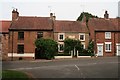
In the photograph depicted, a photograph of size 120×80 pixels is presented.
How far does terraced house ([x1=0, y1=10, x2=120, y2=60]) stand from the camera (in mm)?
49656

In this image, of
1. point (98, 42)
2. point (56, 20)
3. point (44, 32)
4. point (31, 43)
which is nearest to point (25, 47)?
point (31, 43)

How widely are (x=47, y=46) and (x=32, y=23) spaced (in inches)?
308

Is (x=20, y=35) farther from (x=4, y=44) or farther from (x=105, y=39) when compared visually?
(x=105, y=39)

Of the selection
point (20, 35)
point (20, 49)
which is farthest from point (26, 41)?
point (20, 49)

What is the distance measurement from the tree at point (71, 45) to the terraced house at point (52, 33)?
1.36 m

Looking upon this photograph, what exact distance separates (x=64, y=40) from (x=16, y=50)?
29.7 ft

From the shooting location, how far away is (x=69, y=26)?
5516 centimetres

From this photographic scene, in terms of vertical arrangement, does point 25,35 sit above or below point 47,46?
above

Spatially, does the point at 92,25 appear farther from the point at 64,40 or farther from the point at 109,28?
the point at 64,40

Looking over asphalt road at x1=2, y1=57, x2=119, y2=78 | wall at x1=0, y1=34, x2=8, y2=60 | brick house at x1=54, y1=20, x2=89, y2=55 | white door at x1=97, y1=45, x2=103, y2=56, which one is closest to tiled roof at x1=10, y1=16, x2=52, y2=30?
brick house at x1=54, y1=20, x2=89, y2=55

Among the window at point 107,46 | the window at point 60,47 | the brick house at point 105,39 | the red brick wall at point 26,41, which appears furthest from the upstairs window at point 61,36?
the window at point 107,46

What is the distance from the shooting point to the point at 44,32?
51281mm

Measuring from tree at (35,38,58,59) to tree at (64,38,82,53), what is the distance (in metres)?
3.46

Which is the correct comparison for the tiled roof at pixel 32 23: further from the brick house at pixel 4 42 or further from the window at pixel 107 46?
the window at pixel 107 46
